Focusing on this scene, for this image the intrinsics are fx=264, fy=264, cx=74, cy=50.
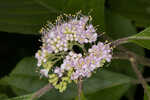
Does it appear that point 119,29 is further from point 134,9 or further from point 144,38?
point 144,38

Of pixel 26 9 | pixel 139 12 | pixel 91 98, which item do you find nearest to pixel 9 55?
pixel 26 9

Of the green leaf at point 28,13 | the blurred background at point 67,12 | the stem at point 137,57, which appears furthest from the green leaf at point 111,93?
the green leaf at point 28,13

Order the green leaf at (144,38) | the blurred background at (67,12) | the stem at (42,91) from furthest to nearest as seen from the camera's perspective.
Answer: the blurred background at (67,12), the stem at (42,91), the green leaf at (144,38)

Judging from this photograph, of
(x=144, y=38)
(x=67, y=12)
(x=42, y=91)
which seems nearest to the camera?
(x=144, y=38)

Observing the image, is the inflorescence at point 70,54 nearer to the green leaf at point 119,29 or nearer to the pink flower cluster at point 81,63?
the pink flower cluster at point 81,63

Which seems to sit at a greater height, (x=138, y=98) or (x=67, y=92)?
(x=67, y=92)

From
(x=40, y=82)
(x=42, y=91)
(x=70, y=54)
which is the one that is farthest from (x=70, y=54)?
(x=40, y=82)

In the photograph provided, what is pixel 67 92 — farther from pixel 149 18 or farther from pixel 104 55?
pixel 149 18
